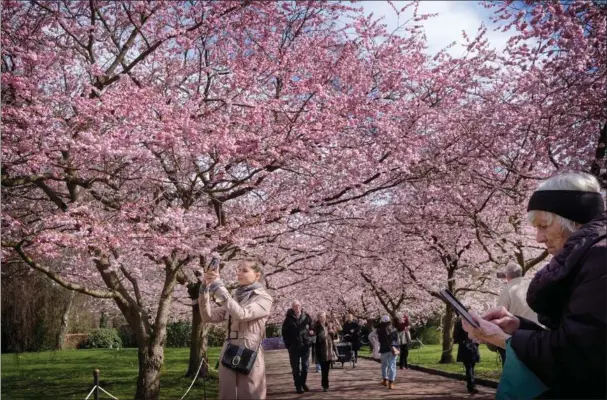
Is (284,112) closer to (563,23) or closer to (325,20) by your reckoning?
(325,20)

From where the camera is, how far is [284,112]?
10.2 m

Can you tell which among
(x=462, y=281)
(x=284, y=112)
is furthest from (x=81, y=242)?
(x=462, y=281)

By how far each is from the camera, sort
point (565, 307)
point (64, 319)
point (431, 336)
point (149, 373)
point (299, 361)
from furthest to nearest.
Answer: point (431, 336), point (64, 319), point (299, 361), point (149, 373), point (565, 307)

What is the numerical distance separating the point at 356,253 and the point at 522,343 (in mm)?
15876

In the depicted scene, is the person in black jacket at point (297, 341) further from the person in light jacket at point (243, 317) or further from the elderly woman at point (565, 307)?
the elderly woman at point (565, 307)

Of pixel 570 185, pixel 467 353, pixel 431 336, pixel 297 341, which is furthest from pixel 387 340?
pixel 431 336

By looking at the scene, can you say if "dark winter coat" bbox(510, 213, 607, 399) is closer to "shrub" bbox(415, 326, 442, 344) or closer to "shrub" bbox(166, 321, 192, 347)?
"shrub" bbox(415, 326, 442, 344)

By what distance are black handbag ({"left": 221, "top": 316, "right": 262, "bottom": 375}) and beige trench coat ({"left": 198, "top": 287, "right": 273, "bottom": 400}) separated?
0.05 m

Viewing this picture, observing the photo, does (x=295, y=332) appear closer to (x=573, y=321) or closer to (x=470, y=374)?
(x=470, y=374)

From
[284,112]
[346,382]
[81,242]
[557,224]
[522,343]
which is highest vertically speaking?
[284,112]

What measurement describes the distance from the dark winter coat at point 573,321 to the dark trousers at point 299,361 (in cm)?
1188

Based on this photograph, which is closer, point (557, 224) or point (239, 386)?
point (557, 224)

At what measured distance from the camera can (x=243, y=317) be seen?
504cm

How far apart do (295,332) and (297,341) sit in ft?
0.79
